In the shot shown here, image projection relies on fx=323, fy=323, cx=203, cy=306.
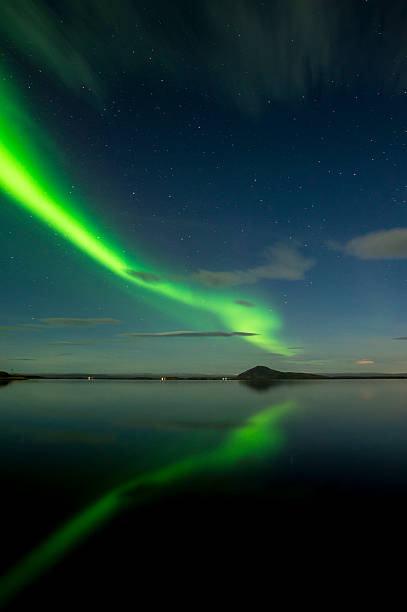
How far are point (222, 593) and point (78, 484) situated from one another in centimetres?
879

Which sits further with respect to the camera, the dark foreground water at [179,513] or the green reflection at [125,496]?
the green reflection at [125,496]

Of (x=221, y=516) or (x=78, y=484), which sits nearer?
(x=221, y=516)

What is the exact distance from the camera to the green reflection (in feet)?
22.6

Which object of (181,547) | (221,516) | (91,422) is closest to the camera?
(181,547)

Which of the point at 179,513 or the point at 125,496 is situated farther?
the point at 125,496

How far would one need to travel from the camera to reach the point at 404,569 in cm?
688

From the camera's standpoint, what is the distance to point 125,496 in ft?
37.6

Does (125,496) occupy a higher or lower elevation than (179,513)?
lower

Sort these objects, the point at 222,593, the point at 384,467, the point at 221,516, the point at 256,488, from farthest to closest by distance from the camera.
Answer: the point at 384,467
the point at 256,488
the point at 221,516
the point at 222,593

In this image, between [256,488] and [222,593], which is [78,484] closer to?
[256,488]

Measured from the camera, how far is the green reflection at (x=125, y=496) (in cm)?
689

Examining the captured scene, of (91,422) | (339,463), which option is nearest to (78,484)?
(339,463)

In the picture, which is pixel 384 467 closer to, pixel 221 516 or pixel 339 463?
pixel 339 463

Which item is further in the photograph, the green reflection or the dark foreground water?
the green reflection
